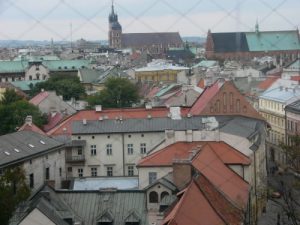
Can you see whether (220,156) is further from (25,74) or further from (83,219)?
(25,74)

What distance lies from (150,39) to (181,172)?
148ft

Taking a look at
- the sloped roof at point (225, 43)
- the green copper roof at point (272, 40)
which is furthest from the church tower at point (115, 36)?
the green copper roof at point (272, 40)

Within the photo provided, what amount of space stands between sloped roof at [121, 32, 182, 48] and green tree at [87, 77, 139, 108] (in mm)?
31140

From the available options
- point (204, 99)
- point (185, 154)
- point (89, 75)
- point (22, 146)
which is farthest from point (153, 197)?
point (89, 75)

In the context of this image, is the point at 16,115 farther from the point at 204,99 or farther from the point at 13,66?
the point at 13,66

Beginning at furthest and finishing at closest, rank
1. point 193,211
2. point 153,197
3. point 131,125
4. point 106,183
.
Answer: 1. point 131,125
2. point 106,183
3. point 153,197
4. point 193,211

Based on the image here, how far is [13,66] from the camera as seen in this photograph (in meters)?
29.8

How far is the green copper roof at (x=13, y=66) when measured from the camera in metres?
29.5

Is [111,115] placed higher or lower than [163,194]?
higher

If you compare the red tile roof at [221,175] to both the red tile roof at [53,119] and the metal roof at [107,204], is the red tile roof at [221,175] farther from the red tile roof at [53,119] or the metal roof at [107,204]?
the red tile roof at [53,119]

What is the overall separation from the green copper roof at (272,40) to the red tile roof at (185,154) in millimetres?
28343

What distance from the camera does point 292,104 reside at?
627 inches

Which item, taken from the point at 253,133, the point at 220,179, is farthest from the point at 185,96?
the point at 220,179

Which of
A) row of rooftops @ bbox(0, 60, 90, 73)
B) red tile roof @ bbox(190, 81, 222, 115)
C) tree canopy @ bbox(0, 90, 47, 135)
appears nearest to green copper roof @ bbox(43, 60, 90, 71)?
row of rooftops @ bbox(0, 60, 90, 73)
